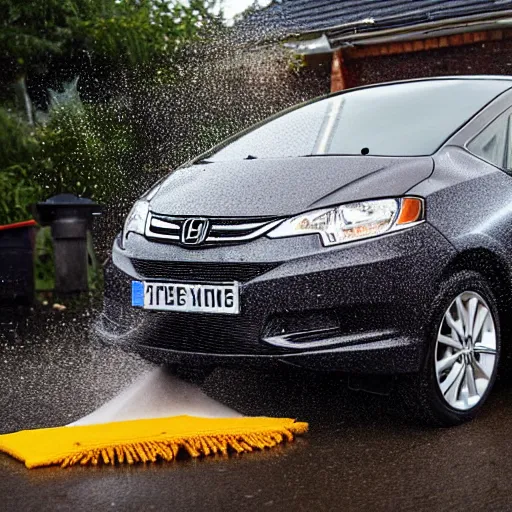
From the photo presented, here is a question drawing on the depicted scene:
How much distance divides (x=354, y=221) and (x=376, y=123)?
1.05 m

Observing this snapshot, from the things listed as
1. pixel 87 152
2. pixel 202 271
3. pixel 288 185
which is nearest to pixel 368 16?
pixel 87 152

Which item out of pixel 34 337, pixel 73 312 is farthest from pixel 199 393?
pixel 73 312

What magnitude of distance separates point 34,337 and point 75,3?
21.3ft

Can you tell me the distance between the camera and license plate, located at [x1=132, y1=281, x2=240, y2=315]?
4137 millimetres

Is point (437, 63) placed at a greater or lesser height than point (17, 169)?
greater

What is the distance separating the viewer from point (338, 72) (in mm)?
13289

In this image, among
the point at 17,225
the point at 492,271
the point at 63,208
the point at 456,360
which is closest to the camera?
the point at 456,360

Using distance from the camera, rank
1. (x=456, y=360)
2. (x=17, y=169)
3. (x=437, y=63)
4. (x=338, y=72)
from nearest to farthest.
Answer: (x=456, y=360) → (x=17, y=169) → (x=437, y=63) → (x=338, y=72)

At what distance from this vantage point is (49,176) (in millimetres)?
12234

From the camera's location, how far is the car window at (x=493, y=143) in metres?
4.70

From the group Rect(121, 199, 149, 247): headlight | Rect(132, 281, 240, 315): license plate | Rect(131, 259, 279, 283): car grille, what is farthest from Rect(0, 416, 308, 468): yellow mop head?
Rect(121, 199, 149, 247): headlight

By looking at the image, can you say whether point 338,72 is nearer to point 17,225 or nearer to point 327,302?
point 17,225

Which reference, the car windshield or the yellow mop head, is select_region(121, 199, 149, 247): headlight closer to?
the car windshield

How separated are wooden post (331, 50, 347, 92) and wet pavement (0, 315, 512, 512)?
8486mm
